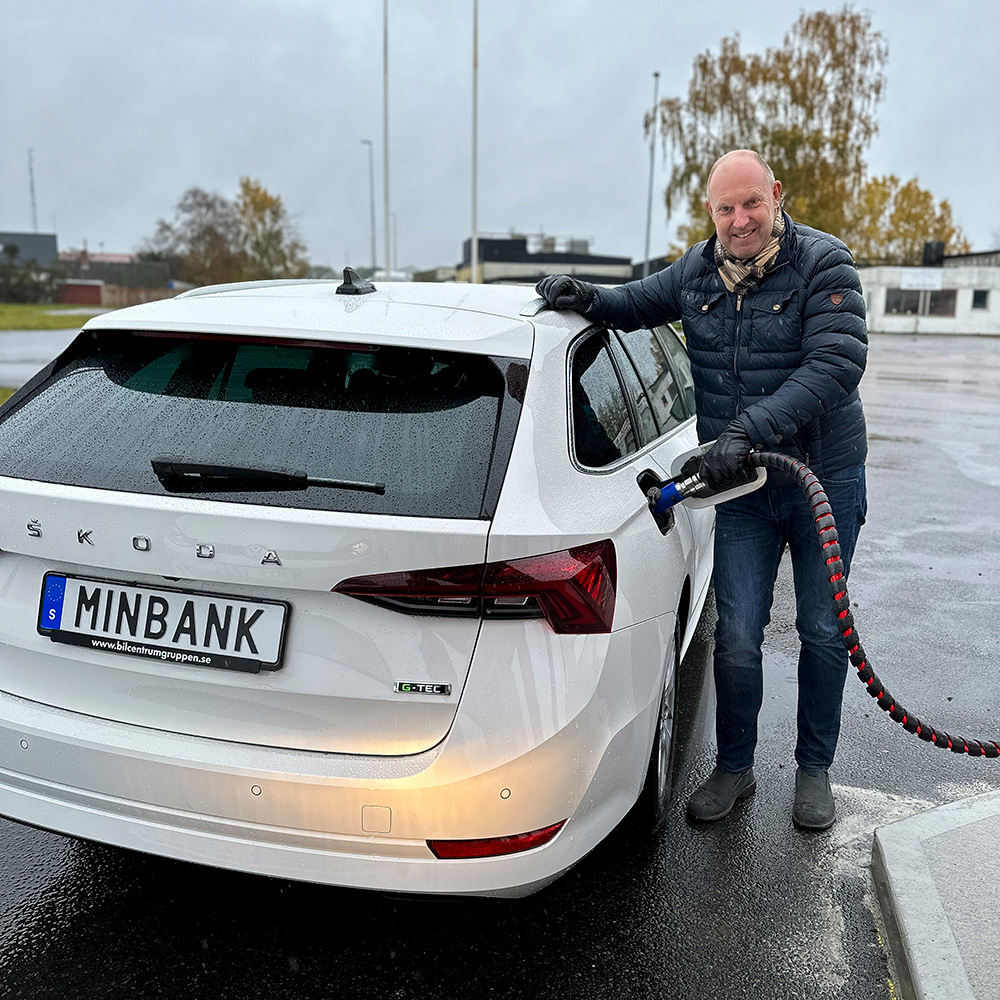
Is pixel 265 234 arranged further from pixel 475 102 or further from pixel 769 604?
pixel 769 604

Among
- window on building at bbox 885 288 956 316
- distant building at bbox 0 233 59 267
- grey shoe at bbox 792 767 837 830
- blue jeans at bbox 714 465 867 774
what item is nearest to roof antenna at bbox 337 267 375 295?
blue jeans at bbox 714 465 867 774

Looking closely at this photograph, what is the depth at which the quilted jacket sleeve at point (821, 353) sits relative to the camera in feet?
9.61

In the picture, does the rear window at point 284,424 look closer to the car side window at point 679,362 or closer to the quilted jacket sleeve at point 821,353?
the quilted jacket sleeve at point 821,353

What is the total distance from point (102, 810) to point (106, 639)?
0.38m

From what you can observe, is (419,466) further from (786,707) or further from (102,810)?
(786,707)

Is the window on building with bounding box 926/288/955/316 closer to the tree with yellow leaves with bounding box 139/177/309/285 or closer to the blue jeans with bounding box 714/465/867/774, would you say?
the tree with yellow leaves with bounding box 139/177/309/285

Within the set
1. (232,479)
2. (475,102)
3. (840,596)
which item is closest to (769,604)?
(840,596)

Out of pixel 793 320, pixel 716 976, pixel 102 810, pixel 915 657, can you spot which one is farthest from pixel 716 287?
pixel 915 657

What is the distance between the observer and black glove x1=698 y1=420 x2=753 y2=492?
280 centimetres

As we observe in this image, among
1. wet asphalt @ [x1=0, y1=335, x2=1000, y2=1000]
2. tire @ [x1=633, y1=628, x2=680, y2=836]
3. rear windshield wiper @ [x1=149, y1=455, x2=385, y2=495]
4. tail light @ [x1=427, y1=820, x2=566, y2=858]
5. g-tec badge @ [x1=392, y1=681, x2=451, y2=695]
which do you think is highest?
rear windshield wiper @ [x1=149, y1=455, x2=385, y2=495]

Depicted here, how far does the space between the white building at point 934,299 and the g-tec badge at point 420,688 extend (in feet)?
178

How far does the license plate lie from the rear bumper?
7.1 inches

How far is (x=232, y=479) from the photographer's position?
2191 mm

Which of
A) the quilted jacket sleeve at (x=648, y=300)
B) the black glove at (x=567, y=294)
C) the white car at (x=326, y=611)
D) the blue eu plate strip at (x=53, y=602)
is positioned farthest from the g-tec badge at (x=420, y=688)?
A: the quilted jacket sleeve at (x=648, y=300)
